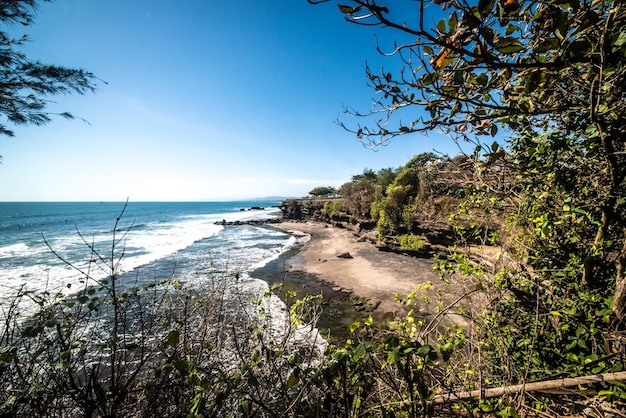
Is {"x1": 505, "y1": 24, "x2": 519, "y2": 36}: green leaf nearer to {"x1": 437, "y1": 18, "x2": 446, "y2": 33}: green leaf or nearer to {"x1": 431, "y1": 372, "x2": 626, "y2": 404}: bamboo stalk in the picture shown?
{"x1": 437, "y1": 18, "x2": 446, "y2": 33}: green leaf

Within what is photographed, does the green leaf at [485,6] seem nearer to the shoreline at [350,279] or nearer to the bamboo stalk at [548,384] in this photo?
the bamboo stalk at [548,384]

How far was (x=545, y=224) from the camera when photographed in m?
2.58

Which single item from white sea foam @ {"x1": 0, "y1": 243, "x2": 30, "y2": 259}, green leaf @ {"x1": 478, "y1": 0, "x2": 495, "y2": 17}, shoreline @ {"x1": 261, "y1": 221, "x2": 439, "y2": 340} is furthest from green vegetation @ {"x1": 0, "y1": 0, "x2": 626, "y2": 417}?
white sea foam @ {"x1": 0, "y1": 243, "x2": 30, "y2": 259}

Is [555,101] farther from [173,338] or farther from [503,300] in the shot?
Answer: [173,338]

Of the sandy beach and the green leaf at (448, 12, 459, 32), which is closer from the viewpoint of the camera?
the green leaf at (448, 12, 459, 32)

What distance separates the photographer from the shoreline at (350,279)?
10.1m

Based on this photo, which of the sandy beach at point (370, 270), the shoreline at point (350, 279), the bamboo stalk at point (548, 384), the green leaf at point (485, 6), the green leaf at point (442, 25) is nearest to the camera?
the green leaf at point (485, 6)

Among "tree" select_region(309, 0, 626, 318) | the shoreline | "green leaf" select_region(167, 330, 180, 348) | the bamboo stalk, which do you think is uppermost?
"tree" select_region(309, 0, 626, 318)

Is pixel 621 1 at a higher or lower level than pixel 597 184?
higher

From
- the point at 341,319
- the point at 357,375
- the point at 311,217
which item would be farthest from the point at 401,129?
the point at 311,217

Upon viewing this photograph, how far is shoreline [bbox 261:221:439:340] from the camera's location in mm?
10078

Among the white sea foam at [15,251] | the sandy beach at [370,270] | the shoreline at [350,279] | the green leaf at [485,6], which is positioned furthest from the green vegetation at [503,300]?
the white sea foam at [15,251]

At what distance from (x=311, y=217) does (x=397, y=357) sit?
A: 176 feet

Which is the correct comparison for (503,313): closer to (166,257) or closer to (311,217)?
(166,257)
